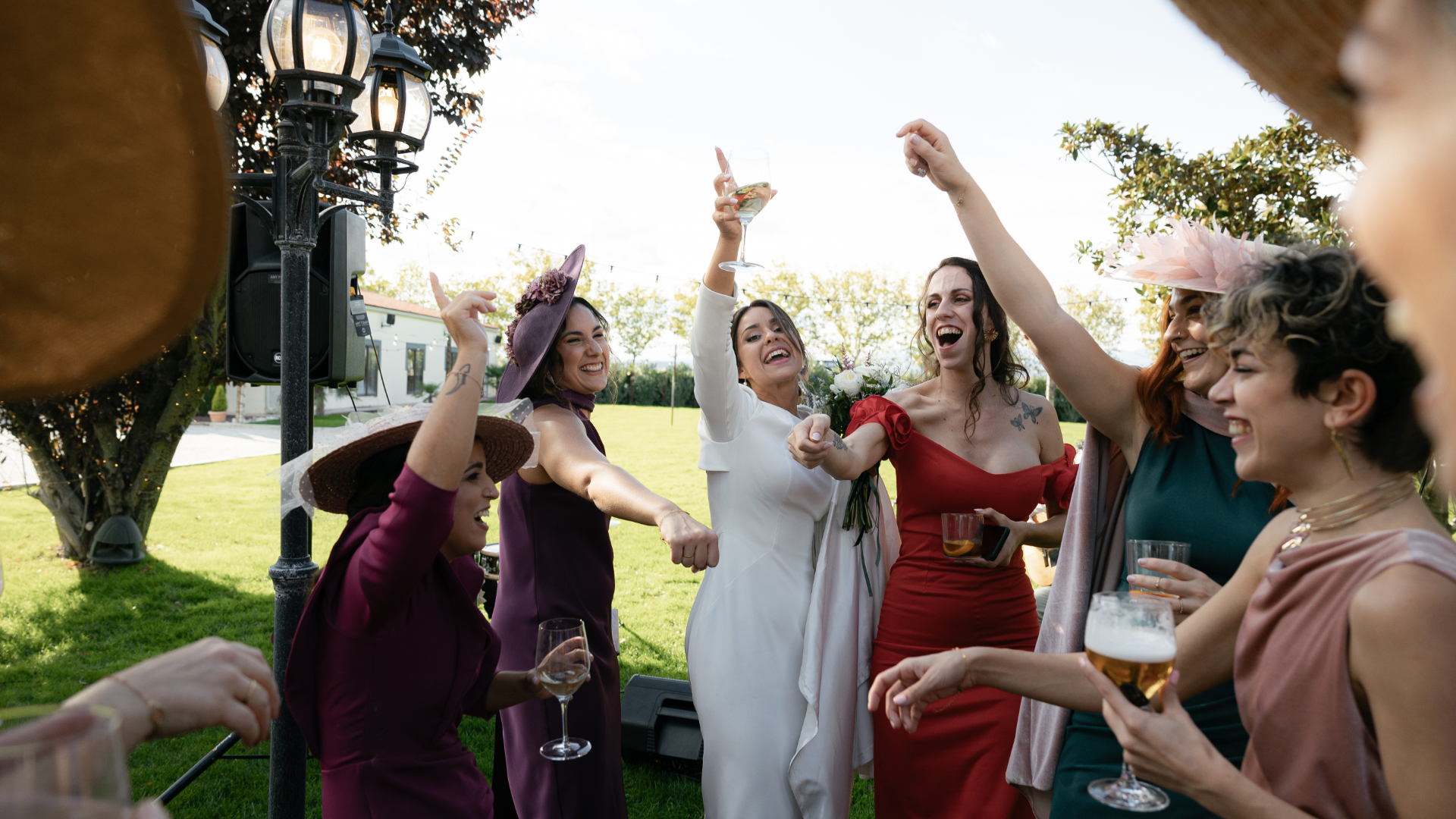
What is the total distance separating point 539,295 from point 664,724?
2.57m

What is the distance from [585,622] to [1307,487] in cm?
246

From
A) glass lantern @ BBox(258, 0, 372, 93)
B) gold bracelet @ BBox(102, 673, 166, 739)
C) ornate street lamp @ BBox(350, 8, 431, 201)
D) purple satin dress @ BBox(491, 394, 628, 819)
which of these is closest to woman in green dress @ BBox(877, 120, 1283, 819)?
purple satin dress @ BBox(491, 394, 628, 819)

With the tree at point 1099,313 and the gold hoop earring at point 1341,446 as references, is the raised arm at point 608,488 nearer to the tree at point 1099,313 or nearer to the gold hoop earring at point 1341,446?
the gold hoop earring at point 1341,446

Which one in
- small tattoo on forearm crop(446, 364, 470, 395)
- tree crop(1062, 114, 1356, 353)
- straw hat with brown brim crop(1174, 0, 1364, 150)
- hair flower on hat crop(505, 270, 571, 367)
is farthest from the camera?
Answer: tree crop(1062, 114, 1356, 353)

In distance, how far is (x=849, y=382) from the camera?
3.78m

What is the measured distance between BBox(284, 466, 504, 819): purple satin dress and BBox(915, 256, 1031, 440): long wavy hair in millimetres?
2374

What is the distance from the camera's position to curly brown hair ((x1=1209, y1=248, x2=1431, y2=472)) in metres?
1.41

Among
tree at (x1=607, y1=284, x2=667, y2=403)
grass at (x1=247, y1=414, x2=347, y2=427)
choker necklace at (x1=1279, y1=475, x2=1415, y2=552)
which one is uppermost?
tree at (x1=607, y1=284, x2=667, y2=403)

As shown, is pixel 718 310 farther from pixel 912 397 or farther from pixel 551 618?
pixel 551 618

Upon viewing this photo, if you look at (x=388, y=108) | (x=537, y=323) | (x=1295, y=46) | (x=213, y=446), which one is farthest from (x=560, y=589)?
(x=213, y=446)

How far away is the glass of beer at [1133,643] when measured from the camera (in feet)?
4.99

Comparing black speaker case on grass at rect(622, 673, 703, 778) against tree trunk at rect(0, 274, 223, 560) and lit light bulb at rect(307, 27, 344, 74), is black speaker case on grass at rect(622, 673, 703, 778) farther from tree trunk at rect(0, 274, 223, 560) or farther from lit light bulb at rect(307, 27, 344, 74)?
tree trunk at rect(0, 274, 223, 560)

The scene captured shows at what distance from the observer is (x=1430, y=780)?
1237 millimetres

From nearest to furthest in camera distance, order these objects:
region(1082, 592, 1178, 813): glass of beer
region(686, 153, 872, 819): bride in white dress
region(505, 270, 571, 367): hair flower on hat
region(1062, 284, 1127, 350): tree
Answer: region(1082, 592, 1178, 813): glass of beer < region(686, 153, 872, 819): bride in white dress < region(505, 270, 571, 367): hair flower on hat < region(1062, 284, 1127, 350): tree
